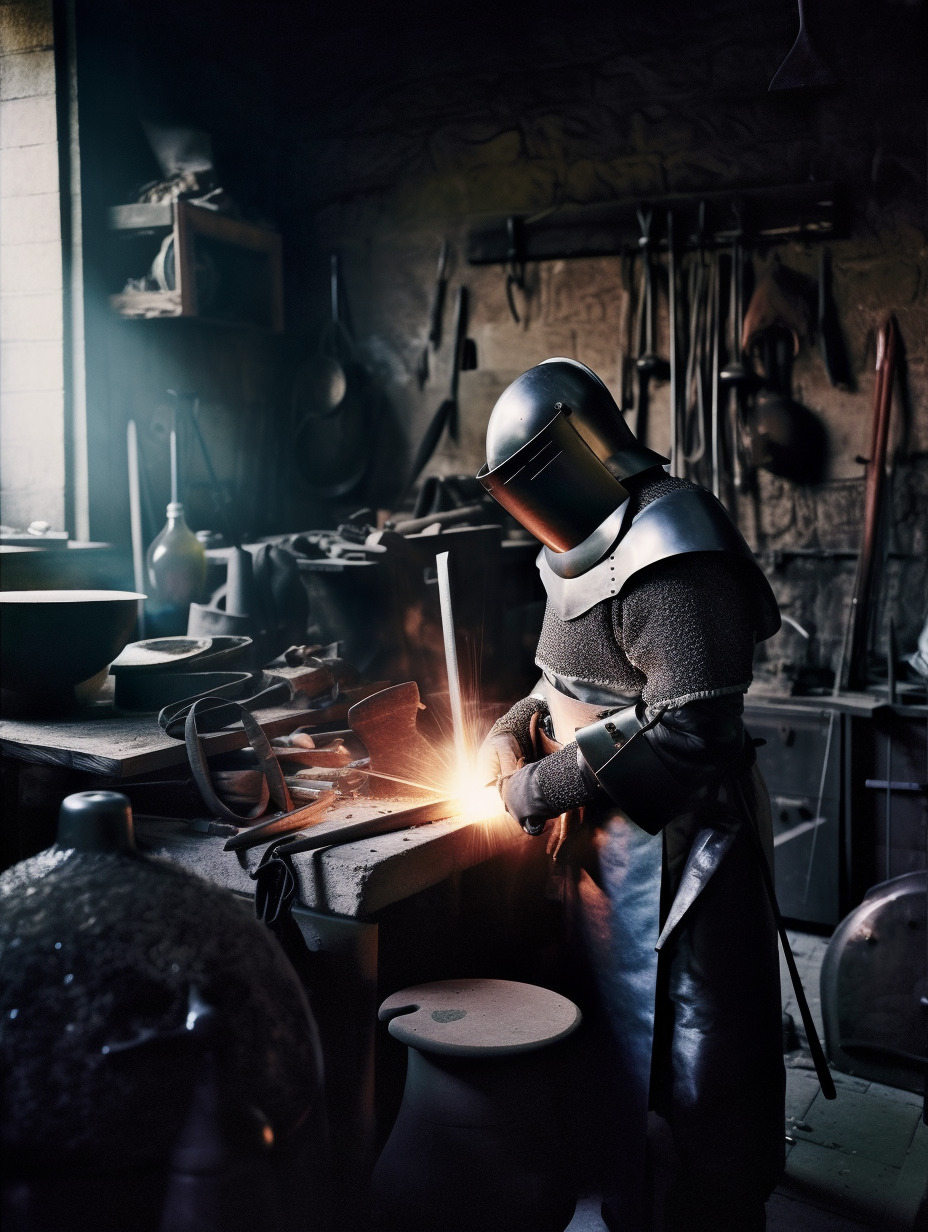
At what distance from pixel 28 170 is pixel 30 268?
1.30ft

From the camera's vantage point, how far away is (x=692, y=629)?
200 cm

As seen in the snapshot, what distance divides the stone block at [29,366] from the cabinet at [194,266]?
353mm

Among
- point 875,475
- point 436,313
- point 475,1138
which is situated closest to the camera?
point 475,1138

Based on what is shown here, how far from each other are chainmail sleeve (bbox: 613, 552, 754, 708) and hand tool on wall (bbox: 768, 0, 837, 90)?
1250 millimetres

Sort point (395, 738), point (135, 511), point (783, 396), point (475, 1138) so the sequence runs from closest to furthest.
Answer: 1. point (475, 1138)
2. point (395, 738)
3. point (135, 511)
4. point (783, 396)

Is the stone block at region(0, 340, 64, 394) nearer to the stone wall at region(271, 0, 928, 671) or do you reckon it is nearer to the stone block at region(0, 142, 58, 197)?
the stone block at region(0, 142, 58, 197)

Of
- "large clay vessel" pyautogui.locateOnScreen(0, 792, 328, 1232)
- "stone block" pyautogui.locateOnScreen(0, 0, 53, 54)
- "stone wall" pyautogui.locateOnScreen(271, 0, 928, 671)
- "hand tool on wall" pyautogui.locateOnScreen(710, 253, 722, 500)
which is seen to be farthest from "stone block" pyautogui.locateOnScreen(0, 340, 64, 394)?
"large clay vessel" pyautogui.locateOnScreen(0, 792, 328, 1232)

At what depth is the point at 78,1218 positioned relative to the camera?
79 centimetres

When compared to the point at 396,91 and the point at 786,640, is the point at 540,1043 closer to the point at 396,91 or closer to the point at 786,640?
the point at 786,640

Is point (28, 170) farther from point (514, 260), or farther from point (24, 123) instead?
point (514, 260)

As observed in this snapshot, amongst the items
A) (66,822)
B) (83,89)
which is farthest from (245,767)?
(83,89)

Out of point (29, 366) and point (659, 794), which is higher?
point (29, 366)

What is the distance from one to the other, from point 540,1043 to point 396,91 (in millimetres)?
5119

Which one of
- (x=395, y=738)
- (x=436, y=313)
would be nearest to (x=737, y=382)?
(x=436, y=313)
